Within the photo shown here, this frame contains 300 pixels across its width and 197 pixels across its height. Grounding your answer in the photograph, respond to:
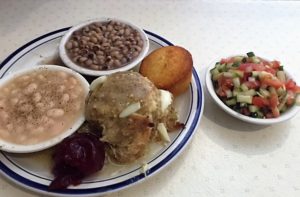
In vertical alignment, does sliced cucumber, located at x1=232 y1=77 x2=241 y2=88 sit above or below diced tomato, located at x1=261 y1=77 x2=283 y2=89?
below

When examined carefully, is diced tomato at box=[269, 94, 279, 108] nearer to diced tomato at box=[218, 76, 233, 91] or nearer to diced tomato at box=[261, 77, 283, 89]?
diced tomato at box=[261, 77, 283, 89]

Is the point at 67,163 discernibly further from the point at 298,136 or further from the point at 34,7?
the point at 34,7

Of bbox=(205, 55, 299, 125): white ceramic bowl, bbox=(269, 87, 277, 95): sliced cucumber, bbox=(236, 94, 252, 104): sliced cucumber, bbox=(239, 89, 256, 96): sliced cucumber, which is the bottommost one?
bbox=(205, 55, 299, 125): white ceramic bowl

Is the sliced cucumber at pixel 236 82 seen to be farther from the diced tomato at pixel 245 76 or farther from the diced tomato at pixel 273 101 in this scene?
the diced tomato at pixel 273 101

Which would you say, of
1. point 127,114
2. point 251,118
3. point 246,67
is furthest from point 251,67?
point 127,114

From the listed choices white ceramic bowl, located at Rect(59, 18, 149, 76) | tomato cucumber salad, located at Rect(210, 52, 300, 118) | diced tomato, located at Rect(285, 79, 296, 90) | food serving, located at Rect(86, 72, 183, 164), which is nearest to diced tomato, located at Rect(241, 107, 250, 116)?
tomato cucumber salad, located at Rect(210, 52, 300, 118)

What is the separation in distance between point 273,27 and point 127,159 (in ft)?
4.45

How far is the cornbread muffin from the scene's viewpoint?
1.44 meters

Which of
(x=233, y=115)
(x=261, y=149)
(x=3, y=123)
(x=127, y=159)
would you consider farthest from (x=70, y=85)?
(x=261, y=149)

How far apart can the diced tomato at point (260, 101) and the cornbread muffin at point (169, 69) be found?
0.29m

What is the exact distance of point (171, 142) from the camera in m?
1.31

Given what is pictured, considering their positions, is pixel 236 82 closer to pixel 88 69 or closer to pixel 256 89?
pixel 256 89

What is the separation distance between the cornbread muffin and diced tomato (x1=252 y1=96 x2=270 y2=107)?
29cm

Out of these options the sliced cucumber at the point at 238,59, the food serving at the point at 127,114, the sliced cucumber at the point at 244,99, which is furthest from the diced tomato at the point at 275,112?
the food serving at the point at 127,114
